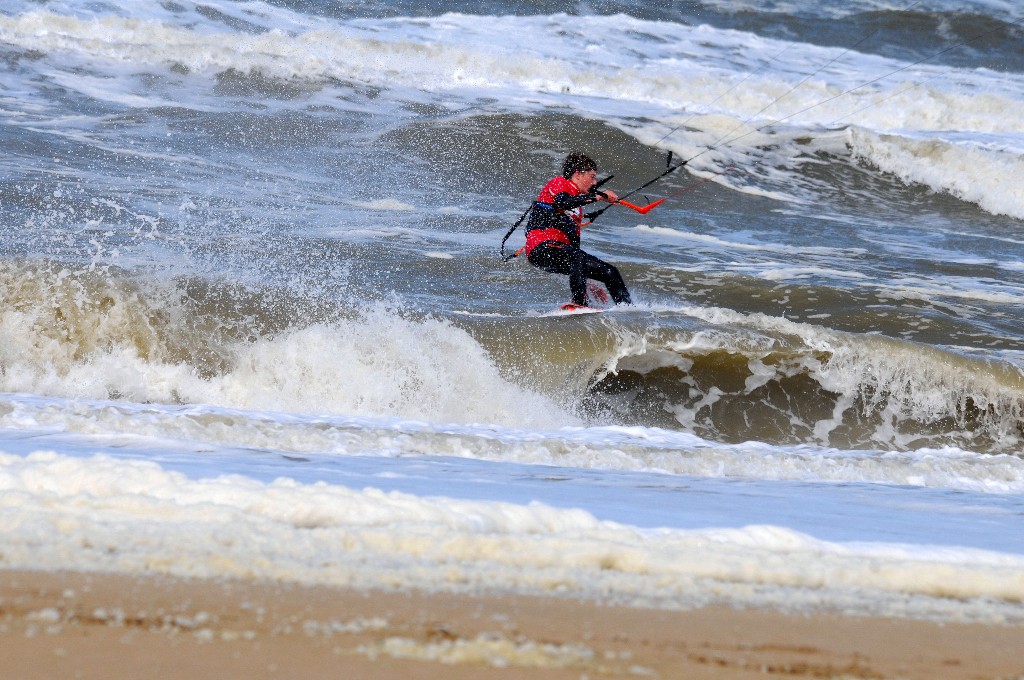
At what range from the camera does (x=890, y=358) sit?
8547mm

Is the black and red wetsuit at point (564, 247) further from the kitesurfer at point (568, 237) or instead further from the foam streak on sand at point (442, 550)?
the foam streak on sand at point (442, 550)

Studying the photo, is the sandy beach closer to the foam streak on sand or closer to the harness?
the foam streak on sand

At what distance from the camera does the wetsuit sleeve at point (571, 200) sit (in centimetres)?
912

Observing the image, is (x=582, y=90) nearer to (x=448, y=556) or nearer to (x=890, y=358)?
(x=890, y=358)

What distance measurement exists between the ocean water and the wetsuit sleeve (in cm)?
92

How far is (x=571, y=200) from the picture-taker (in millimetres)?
9203

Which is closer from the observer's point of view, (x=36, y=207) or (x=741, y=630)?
(x=741, y=630)

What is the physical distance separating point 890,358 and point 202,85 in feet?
43.8

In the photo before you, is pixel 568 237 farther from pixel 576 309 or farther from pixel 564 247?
pixel 576 309

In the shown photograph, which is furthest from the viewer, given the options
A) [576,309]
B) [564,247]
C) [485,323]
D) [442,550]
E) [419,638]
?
[564,247]

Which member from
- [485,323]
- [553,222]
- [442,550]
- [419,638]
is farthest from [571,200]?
[419,638]

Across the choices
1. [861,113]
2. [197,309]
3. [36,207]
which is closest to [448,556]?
[197,309]

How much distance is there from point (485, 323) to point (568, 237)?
1040mm

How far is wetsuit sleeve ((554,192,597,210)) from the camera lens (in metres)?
9.12
